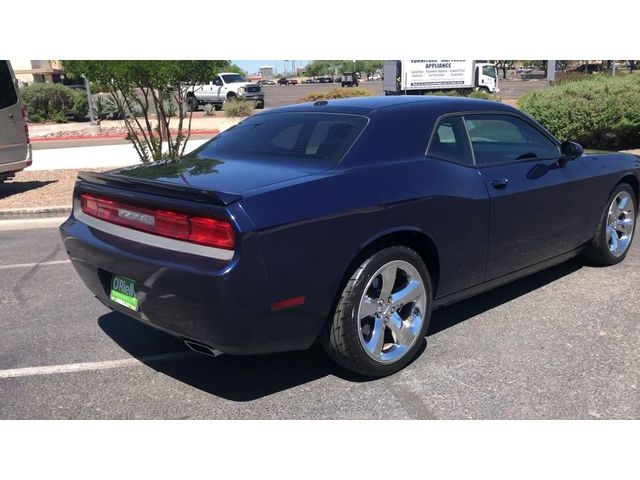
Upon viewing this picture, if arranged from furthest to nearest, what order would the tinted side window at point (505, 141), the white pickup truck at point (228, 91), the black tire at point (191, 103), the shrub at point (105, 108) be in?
the white pickup truck at point (228, 91)
the shrub at point (105, 108)
the black tire at point (191, 103)
the tinted side window at point (505, 141)

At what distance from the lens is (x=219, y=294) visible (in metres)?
2.85

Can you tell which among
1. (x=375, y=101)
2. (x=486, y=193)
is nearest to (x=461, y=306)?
(x=486, y=193)

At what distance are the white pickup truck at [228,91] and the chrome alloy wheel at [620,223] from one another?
27037 millimetres

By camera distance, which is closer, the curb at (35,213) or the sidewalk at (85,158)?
the curb at (35,213)

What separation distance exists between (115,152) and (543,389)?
13.2 meters

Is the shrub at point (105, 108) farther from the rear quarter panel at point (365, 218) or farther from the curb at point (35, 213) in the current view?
the rear quarter panel at point (365, 218)

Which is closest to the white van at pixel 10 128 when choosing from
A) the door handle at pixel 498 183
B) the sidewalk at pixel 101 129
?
the door handle at pixel 498 183

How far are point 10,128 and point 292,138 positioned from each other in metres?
8.16

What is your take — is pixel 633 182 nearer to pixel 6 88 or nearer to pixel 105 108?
pixel 6 88

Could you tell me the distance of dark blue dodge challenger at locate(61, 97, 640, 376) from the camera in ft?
9.71

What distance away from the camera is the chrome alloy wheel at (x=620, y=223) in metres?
5.44

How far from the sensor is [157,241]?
3.16 meters

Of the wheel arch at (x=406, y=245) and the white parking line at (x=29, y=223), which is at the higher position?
the wheel arch at (x=406, y=245)

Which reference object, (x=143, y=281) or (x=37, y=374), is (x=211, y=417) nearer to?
(x=143, y=281)
